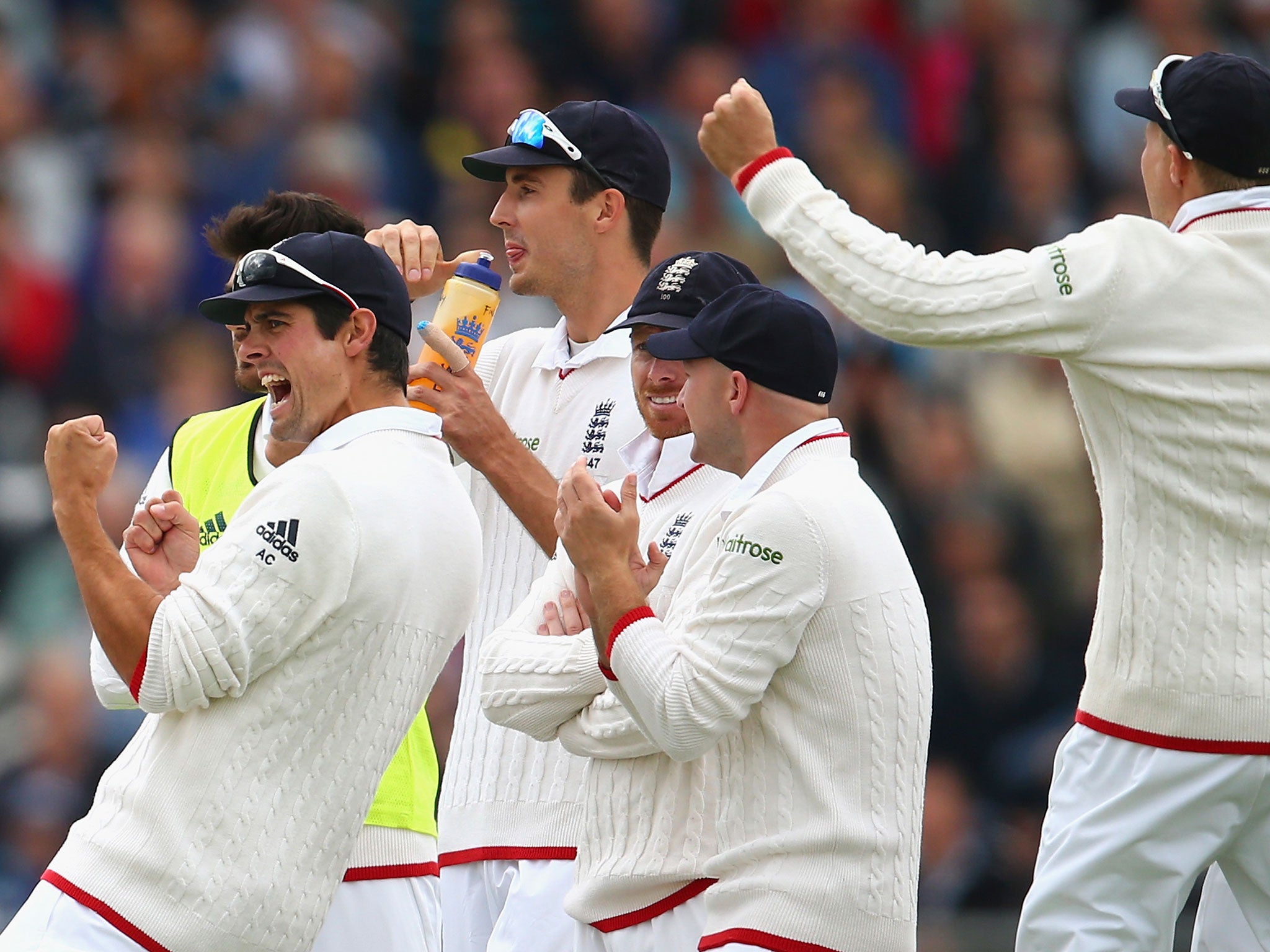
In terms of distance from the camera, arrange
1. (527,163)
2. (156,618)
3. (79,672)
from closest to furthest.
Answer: (156,618), (527,163), (79,672)

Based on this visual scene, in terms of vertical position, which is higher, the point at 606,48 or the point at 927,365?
the point at 606,48

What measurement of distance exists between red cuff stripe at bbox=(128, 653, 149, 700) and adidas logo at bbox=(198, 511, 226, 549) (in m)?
0.95

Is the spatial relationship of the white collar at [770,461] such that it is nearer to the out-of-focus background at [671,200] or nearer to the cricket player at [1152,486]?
the cricket player at [1152,486]

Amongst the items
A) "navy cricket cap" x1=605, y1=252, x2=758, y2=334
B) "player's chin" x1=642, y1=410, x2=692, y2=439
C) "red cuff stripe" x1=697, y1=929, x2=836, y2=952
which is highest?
"navy cricket cap" x1=605, y1=252, x2=758, y2=334

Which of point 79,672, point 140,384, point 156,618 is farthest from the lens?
point 140,384

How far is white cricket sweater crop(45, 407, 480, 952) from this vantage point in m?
3.75

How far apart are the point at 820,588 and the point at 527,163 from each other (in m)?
1.84

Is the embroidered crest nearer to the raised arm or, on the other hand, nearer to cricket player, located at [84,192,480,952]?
the raised arm

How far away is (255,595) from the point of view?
3.79m

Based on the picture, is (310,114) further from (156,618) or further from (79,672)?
(156,618)

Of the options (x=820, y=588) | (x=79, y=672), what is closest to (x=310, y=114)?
(x=79, y=672)

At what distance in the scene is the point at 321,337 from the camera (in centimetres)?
415

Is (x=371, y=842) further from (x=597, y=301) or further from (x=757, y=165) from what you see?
(x=757, y=165)

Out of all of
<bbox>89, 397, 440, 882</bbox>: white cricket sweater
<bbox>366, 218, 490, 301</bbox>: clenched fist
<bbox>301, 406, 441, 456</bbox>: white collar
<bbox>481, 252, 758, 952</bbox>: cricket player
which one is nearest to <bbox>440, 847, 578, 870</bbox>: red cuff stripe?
<bbox>89, 397, 440, 882</bbox>: white cricket sweater
